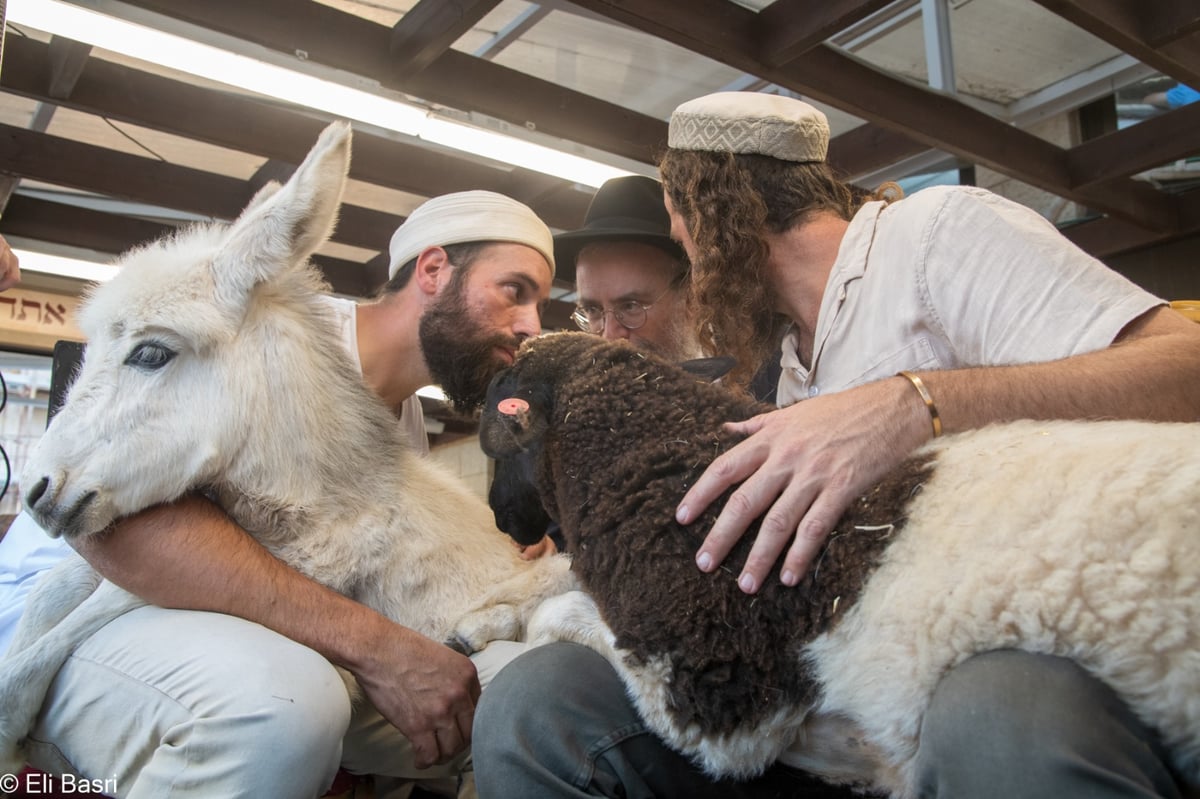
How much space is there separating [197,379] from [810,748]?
1.89 metres

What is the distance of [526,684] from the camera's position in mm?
2156

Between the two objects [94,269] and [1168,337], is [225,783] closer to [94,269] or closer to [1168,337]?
[1168,337]

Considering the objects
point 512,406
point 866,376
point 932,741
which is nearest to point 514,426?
point 512,406

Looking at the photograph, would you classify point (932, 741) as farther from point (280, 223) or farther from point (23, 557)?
point (23, 557)

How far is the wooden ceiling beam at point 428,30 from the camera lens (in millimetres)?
4965

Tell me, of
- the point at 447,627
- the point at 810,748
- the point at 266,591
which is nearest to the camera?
the point at 810,748

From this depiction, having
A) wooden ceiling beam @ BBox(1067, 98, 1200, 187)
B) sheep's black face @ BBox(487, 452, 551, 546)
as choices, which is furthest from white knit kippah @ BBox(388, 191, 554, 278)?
wooden ceiling beam @ BBox(1067, 98, 1200, 187)

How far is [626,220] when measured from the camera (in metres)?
4.36

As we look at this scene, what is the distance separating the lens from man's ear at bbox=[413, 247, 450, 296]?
3.85 metres

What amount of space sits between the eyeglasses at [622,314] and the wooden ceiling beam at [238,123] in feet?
9.78

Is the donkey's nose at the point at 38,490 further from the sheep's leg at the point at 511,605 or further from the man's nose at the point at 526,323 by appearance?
the man's nose at the point at 526,323

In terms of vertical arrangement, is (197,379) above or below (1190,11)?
below

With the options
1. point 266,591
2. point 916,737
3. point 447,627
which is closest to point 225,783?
point 266,591

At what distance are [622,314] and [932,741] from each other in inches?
109
